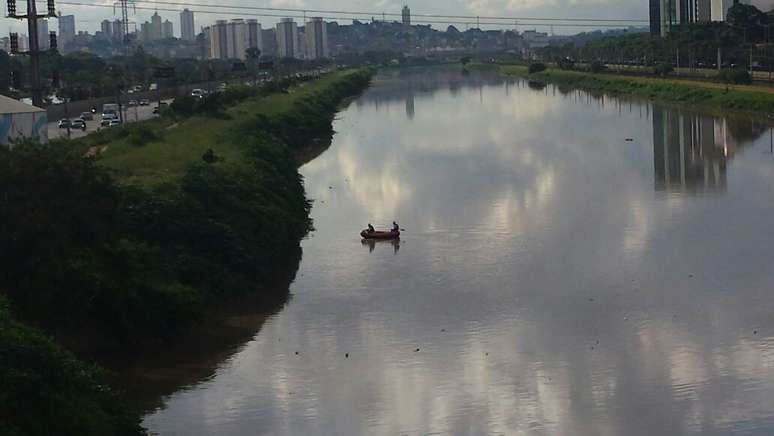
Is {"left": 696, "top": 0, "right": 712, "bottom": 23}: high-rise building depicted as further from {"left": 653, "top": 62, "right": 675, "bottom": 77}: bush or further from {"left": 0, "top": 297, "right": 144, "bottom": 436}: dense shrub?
{"left": 0, "top": 297, "right": 144, "bottom": 436}: dense shrub

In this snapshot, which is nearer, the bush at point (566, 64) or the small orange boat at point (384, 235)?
the small orange boat at point (384, 235)

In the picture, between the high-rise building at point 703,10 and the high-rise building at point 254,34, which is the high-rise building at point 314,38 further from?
the high-rise building at point 703,10

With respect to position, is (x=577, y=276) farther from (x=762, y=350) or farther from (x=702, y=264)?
(x=762, y=350)

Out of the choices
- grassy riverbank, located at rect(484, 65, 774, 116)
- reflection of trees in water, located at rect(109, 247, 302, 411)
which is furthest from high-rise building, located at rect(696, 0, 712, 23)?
reflection of trees in water, located at rect(109, 247, 302, 411)

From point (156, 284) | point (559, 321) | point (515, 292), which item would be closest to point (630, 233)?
point (515, 292)

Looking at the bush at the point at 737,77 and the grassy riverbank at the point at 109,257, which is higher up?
the bush at the point at 737,77

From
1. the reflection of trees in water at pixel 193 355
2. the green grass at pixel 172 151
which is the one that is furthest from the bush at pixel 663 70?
the reflection of trees in water at pixel 193 355

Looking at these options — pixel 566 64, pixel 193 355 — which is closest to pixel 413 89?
pixel 566 64
